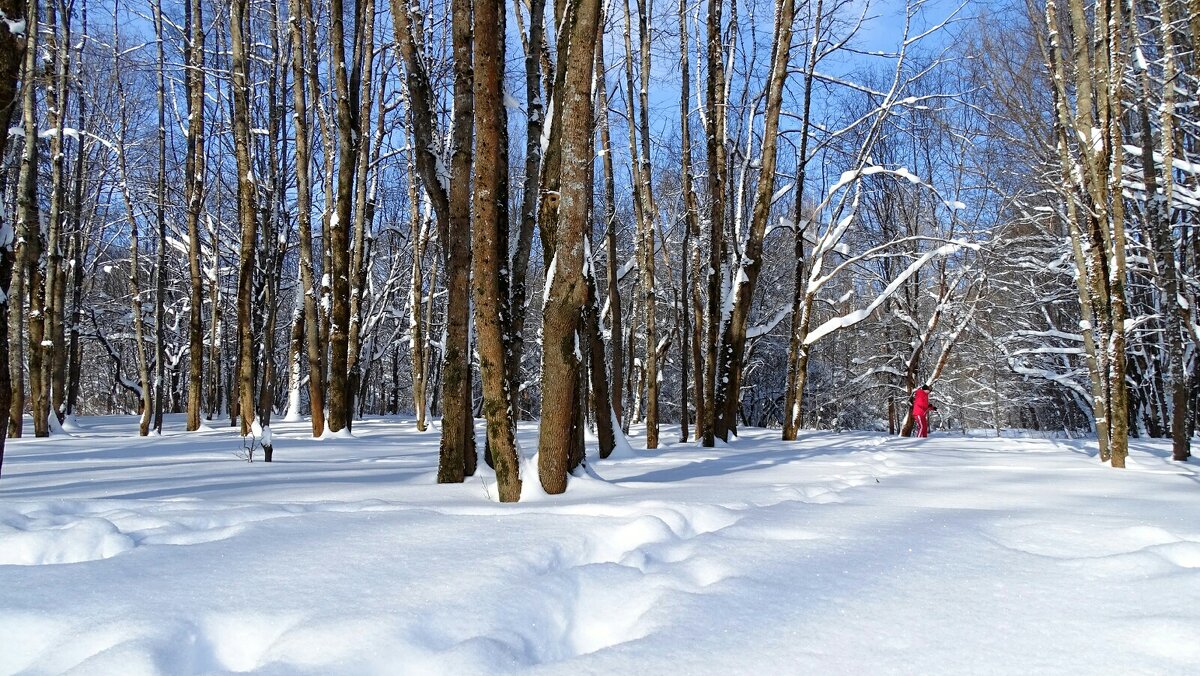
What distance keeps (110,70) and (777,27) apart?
50.5ft

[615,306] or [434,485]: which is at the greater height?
[615,306]

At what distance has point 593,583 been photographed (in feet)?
8.37

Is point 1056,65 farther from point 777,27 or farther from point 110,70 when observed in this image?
point 110,70

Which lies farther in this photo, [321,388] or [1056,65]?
[321,388]

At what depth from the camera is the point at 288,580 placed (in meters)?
2.46

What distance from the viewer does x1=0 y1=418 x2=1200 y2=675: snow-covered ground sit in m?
1.92

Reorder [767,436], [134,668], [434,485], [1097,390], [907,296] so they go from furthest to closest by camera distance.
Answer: [907,296] < [767,436] < [1097,390] < [434,485] < [134,668]

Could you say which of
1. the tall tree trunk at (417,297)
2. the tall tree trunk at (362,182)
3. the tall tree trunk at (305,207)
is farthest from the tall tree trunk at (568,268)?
the tall tree trunk at (417,297)

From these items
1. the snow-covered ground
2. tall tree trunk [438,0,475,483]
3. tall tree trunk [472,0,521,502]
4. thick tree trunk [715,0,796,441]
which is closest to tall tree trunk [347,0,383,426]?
thick tree trunk [715,0,796,441]

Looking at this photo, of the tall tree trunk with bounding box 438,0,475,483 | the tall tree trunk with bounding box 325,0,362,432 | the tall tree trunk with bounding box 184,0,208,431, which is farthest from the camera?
the tall tree trunk with bounding box 184,0,208,431

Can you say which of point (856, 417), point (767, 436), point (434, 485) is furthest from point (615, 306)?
point (856, 417)

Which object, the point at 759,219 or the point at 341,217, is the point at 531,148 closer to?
the point at 759,219

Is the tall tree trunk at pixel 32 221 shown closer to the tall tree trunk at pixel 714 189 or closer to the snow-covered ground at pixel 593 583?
the snow-covered ground at pixel 593 583

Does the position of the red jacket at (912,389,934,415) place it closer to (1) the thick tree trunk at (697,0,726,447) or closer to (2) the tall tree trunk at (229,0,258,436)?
(1) the thick tree trunk at (697,0,726,447)
